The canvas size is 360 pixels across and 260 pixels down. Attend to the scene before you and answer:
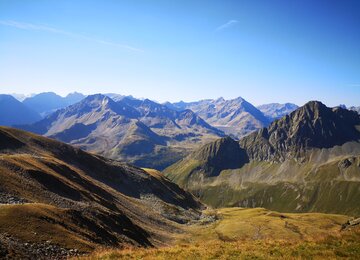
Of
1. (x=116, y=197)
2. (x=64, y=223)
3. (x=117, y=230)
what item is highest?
(x=64, y=223)

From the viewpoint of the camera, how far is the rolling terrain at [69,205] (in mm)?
37844

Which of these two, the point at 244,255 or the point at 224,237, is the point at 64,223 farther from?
the point at 224,237

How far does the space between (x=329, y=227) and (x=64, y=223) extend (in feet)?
485

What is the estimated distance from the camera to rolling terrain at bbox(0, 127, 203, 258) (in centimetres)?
3784

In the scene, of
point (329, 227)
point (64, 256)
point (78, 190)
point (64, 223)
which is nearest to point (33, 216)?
point (64, 223)

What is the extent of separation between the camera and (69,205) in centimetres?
6794

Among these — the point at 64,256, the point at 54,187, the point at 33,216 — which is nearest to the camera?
the point at 64,256

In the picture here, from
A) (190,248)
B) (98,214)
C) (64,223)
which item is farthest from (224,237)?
(190,248)

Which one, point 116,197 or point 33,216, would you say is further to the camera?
point 116,197

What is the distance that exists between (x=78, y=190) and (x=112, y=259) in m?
58.4

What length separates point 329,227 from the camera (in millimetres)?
159500

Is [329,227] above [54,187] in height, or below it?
below

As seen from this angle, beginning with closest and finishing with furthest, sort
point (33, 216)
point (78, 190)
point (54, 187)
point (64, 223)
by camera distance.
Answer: point (33, 216) → point (64, 223) → point (54, 187) → point (78, 190)

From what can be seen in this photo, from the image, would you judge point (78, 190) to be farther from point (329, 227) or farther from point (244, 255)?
point (329, 227)
